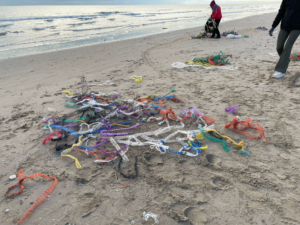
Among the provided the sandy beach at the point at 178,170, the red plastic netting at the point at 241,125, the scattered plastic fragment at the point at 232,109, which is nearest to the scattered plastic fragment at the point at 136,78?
the sandy beach at the point at 178,170

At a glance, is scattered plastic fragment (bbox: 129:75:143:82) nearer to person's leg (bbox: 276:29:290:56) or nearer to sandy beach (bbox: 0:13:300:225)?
sandy beach (bbox: 0:13:300:225)

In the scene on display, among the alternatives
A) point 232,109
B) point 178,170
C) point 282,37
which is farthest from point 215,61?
point 178,170

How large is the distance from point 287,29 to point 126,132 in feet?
13.3

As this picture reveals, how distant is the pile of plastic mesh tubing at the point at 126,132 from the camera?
Answer: 2.25 m

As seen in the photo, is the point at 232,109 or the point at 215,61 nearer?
the point at 232,109

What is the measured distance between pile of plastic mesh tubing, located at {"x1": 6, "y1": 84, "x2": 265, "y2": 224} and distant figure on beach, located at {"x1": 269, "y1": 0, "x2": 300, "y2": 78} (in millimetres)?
2401

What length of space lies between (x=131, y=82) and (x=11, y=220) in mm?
3412

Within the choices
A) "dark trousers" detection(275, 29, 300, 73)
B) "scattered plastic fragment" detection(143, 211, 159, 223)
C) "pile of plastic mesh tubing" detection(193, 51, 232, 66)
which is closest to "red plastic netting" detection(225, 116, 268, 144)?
"scattered plastic fragment" detection(143, 211, 159, 223)

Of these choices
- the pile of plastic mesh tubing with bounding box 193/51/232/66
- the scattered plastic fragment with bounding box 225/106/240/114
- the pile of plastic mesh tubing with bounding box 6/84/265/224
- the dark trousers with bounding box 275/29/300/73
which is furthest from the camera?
the pile of plastic mesh tubing with bounding box 193/51/232/66

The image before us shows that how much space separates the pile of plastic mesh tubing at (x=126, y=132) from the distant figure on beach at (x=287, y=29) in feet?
7.88

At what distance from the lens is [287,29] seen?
383 cm

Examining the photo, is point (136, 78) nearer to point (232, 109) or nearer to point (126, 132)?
point (126, 132)

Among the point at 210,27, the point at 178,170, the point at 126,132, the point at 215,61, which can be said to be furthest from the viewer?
the point at 210,27

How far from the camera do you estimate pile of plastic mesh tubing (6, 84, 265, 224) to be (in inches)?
88.7
